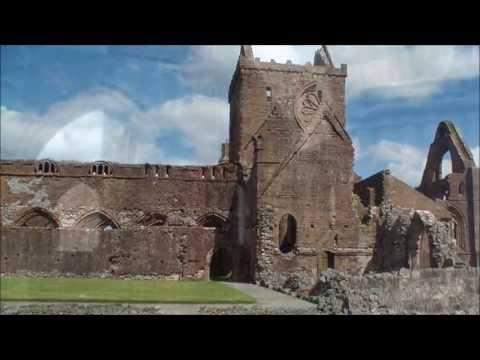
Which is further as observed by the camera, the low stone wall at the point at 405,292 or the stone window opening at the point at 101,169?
the stone window opening at the point at 101,169

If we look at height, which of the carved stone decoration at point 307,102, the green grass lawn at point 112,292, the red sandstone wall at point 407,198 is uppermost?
the carved stone decoration at point 307,102

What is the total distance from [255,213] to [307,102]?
11982mm

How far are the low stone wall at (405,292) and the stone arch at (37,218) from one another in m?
14.0

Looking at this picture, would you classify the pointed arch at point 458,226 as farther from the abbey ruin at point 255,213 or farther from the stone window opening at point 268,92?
the stone window opening at point 268,92

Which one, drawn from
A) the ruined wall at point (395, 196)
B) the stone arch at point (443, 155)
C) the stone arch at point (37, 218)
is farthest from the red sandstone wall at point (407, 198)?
the stone arch at point (37, 218)

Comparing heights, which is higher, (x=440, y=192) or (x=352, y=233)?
(x=440, y=192)

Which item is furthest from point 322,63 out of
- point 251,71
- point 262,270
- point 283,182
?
point 262,270

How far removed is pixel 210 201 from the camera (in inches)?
988

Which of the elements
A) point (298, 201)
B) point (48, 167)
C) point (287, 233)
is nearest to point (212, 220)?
point (287, 233)

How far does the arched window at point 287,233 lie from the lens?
19125mm
